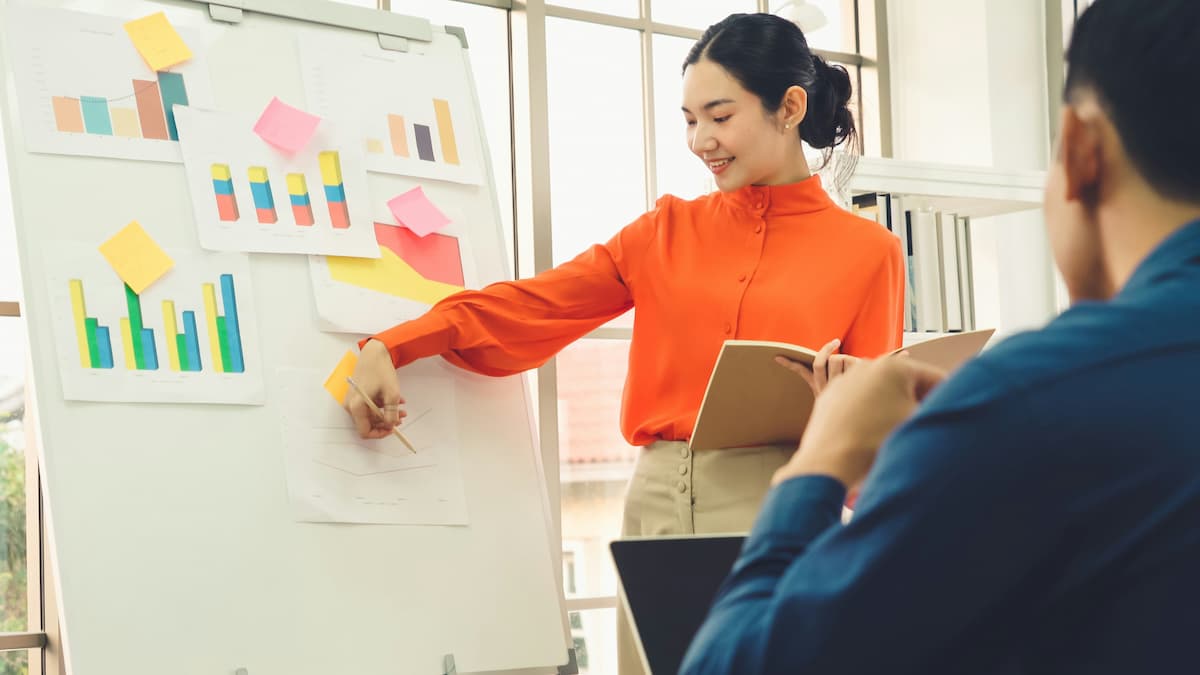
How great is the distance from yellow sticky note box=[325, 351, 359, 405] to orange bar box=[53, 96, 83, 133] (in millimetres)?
506

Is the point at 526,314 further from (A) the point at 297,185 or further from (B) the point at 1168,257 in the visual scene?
(B) the point at 1168,257

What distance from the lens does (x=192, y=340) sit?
5.62 feet

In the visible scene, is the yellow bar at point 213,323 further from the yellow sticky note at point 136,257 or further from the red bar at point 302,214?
the red bar at point 302,214

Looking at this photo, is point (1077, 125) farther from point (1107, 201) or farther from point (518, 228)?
point (518, 228)

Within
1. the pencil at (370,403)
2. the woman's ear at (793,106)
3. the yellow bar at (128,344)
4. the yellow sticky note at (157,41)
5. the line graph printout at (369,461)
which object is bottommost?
the line graph printout at (369,461)

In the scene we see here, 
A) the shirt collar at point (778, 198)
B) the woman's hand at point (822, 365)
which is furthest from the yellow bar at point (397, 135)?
the woman's hand at point (822, 365)

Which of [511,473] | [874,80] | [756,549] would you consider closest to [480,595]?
[511,473]

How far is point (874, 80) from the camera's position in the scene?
10.8 ft

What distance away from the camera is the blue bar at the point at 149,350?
5.49ft

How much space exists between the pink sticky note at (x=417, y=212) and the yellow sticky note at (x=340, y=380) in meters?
0.27

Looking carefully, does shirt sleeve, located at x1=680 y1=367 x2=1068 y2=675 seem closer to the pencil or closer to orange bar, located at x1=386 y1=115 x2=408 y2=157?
the pencil

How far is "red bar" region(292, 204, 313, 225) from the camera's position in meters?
1.85

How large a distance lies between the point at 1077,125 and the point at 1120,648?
27 centimetres

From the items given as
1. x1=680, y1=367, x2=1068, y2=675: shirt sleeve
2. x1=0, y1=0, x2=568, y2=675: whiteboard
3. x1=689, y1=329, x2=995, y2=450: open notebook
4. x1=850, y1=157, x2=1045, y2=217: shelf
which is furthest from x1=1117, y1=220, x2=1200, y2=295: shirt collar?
x1=850, y1=157, x2=1045, y2=217: shelf
